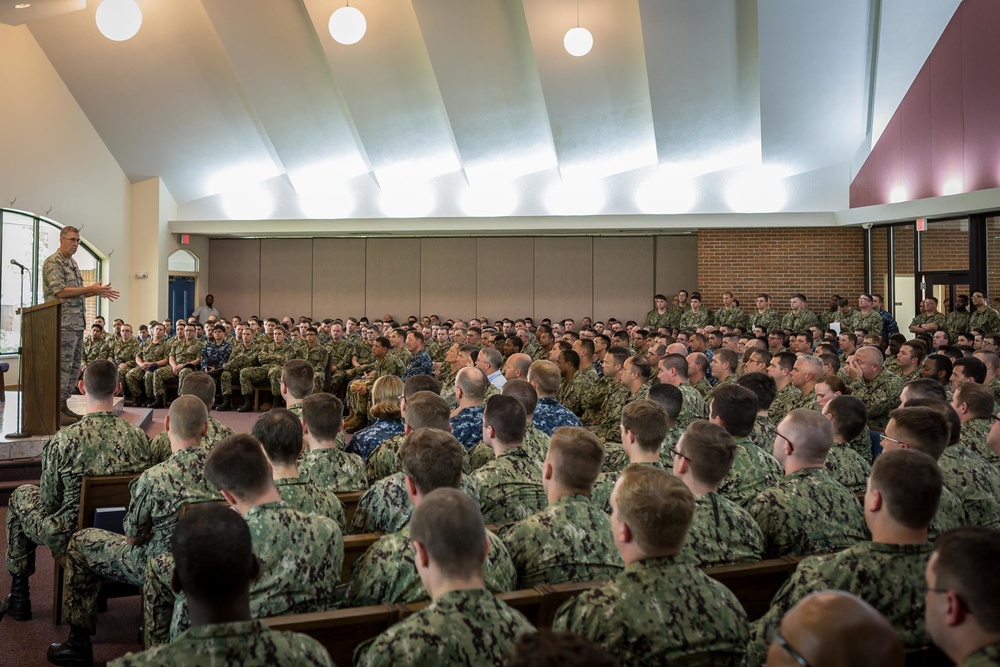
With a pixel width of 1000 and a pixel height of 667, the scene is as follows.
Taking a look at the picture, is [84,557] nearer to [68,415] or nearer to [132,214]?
[68,415]

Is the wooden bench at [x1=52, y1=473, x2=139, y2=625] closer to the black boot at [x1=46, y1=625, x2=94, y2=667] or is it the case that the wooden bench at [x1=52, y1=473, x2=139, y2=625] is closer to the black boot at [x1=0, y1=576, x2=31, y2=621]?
the black boot at [x1=0, y1=576, x2=31, y2=621]

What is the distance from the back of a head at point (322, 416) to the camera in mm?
4090

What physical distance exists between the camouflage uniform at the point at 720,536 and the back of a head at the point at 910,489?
2.10 feet

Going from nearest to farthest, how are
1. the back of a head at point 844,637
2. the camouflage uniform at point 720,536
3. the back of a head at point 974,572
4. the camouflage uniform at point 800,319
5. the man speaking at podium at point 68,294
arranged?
the back of a head at point 844,637, the back of a head at point 974,572, the camouflage uniform at point 720,536, the man speaking at podium at point 68,294, the camouflage uniform at point 800,319

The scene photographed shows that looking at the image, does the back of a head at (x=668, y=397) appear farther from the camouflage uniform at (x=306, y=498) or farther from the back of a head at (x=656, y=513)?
the back of a head at (x=656, y=513)

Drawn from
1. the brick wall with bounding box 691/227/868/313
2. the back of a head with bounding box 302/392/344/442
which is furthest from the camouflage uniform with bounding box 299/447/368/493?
the brick wall with bounding box 691/227/868/313

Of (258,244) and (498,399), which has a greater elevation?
(258,244)

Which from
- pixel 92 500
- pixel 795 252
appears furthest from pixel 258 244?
pixel 92 500

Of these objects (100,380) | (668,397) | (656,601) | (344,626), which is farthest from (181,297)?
(656,601)

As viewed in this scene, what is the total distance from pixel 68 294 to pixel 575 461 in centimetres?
511

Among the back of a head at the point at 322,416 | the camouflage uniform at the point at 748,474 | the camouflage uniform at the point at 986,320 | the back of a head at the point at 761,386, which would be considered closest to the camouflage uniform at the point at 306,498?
the back of a head at the point at 322,416

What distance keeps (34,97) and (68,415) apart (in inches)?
335

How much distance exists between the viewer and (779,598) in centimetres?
254

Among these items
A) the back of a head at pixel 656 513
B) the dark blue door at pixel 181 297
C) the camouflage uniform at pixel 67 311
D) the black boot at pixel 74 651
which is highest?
the dark blue door at pixel 181 297
